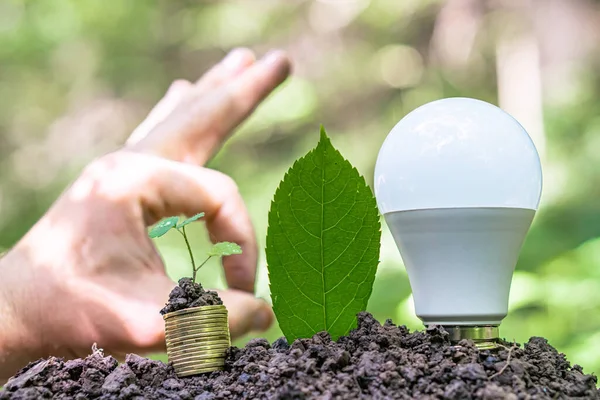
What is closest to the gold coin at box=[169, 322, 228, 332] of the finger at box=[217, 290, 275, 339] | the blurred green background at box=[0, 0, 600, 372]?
the finger at box=[217, 290, 275, 339]

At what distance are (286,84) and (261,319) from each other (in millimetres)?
2994

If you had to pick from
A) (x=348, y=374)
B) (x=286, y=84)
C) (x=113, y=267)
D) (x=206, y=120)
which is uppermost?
(x=286, y=84)

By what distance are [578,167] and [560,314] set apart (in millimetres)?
997

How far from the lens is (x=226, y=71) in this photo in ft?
5.27

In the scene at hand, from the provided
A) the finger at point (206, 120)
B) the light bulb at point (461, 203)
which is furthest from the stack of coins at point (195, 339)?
the finger at point (206, 120)

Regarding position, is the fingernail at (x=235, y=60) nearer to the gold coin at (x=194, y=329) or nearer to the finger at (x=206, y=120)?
the finger at (x=206, y=120)

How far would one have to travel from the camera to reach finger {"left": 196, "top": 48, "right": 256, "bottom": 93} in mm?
1589

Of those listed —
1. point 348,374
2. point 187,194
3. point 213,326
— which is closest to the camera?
point 348,374

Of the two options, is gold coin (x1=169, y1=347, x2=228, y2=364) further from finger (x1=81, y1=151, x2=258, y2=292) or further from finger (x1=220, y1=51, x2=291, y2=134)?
finger (x1=220, y1=51, x2=291, y2=134)

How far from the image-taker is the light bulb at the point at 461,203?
2.12 ft

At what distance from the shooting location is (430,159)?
0.65m

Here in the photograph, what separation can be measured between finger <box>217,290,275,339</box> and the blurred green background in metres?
2.43

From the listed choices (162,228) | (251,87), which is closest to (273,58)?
(251,87)

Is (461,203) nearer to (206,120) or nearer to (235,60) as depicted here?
(206,120)
